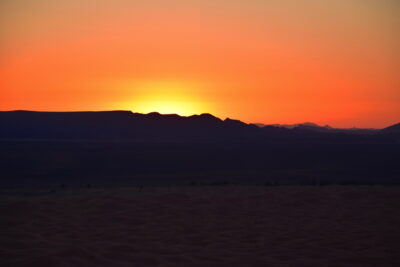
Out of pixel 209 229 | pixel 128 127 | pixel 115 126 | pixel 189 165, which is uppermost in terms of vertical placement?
pixel 115 126

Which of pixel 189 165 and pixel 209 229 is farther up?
pixel 189 165

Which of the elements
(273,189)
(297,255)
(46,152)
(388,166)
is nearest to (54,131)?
(46,152)

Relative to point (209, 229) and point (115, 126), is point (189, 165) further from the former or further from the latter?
point (115, 126)

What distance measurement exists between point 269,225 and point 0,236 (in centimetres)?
565

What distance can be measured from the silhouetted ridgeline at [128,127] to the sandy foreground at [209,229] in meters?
62.7

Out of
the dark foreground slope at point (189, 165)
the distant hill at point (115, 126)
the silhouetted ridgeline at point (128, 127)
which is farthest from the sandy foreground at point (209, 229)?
the distant hill at point (115, 126)

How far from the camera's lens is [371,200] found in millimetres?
13008

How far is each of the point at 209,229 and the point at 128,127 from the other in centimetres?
7649

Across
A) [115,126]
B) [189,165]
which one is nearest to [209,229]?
[189,165]

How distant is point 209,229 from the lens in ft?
33.4

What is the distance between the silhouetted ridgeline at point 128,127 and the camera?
77.8 m

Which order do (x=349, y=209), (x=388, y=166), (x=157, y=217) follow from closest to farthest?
(x=157, y=217)
(x=349, y=209)
(x=388, y=166)

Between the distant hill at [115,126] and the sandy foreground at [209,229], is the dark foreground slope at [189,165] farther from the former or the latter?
the distant hill at [115,126]

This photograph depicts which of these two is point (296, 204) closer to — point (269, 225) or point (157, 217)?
point (269, 225)
